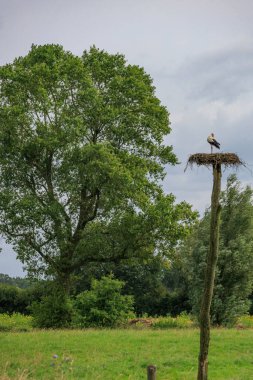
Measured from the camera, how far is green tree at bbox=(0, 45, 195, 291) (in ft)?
105

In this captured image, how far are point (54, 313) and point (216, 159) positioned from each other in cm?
2081

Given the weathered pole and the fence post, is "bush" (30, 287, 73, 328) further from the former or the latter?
the fence post

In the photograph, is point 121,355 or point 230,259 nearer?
point 121,355

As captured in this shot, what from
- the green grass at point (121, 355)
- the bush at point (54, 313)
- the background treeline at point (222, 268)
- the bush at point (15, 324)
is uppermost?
the background treeline at point (222, 268)

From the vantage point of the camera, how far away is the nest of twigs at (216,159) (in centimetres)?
1377

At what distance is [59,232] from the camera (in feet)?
108

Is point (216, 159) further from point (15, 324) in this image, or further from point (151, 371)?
point (15, 324)

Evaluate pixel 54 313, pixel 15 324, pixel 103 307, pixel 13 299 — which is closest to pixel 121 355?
pixel 103 307

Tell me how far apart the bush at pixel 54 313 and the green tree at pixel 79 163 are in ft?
7.91

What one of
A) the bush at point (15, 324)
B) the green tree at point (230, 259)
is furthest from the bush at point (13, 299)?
the green tree at point (230, 259)

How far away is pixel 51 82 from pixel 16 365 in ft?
60.7

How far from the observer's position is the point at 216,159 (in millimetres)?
13844

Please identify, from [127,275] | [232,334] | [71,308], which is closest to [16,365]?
[232,334]

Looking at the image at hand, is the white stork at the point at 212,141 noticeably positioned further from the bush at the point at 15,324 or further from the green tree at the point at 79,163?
the bush at the point at 15,324
